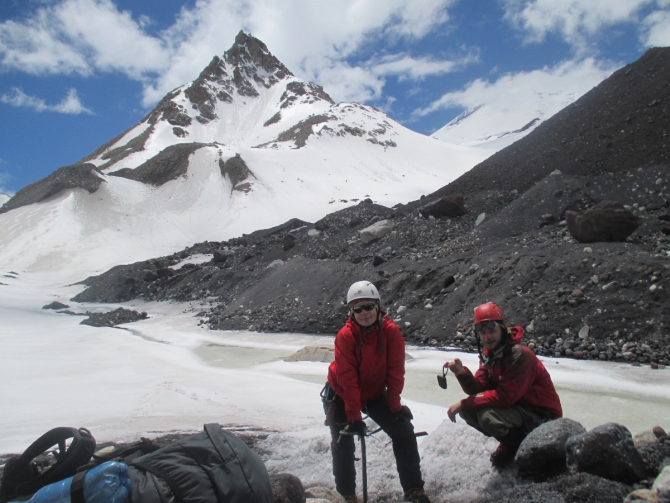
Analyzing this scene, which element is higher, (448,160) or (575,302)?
(448,160)

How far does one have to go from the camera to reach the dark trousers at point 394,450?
2602 mm

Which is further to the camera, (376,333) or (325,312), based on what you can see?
(325,312)

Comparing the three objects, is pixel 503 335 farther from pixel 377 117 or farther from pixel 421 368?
pixel 377 117

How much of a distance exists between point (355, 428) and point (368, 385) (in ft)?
0.97

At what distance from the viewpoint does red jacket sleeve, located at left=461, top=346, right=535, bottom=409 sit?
2.62 m

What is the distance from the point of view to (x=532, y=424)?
2691mm

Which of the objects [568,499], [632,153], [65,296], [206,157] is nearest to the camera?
[568,499]

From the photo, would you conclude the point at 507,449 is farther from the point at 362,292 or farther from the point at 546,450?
the point at 362,292

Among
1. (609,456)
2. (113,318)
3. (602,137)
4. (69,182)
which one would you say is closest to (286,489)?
(609,456)

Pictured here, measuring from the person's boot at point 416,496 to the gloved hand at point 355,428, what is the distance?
0.46 m

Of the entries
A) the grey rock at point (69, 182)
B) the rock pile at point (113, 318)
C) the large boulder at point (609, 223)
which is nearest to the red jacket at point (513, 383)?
the large boulder at point (609, 223)

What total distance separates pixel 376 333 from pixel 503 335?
0.83 meters

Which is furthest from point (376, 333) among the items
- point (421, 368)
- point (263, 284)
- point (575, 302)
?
point (263, 284)

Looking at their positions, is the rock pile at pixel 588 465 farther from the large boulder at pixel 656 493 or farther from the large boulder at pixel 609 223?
the large boulder at pixel 609 223
